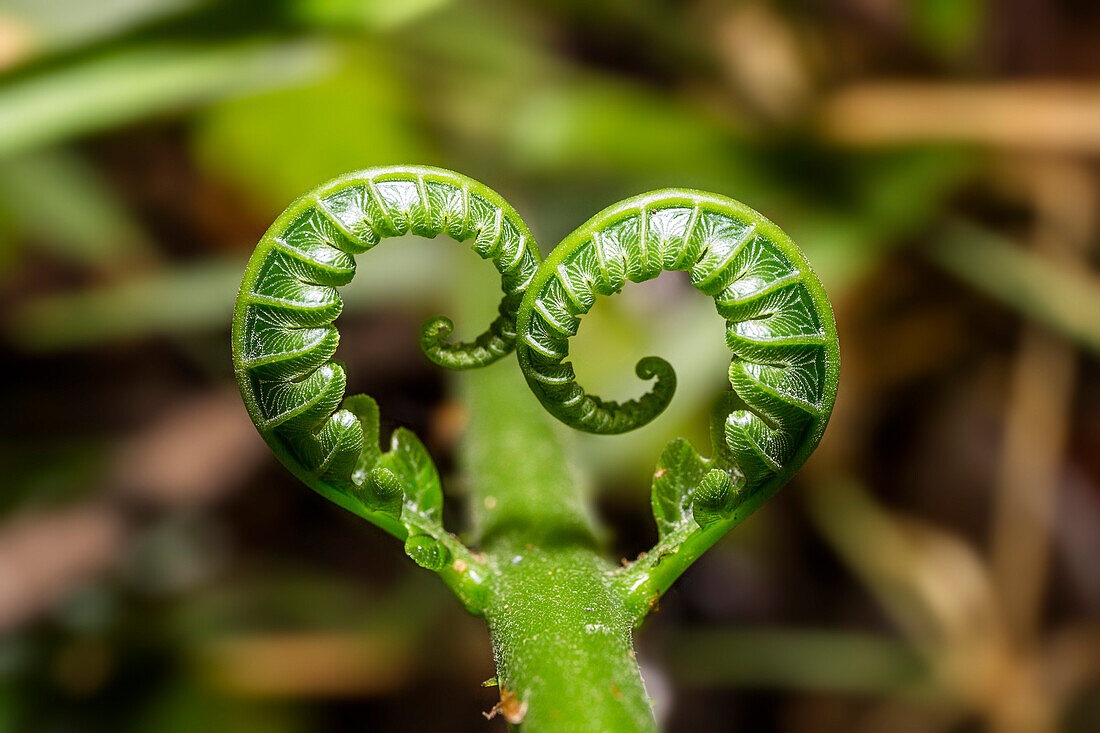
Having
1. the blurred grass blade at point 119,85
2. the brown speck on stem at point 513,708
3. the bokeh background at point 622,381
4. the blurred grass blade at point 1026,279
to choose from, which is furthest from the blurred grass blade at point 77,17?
the blurred grass blade at point 1026,279

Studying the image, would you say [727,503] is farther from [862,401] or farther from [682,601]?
[862,401]

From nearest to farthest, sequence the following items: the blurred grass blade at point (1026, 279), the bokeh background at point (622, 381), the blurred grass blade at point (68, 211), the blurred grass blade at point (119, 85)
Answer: the blurred grass blade at point (119, 85) → the bokeh background at point (622, 381) → the blurred grass blade at point (1026, 279) → the blurred grass blade at point (68, 211)

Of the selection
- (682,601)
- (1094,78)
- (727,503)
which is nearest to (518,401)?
(727,503)

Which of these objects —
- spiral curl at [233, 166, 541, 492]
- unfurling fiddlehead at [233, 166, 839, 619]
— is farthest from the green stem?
Result: spiral curl at [233, 166, 541, 492]

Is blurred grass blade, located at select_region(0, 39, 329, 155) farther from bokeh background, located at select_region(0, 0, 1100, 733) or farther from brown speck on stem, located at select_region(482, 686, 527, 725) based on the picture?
brown speck on stem, located at select_region(482, 686, 527, 725)

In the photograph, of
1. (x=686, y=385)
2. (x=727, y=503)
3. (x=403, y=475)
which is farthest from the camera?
(x=686, y=385)

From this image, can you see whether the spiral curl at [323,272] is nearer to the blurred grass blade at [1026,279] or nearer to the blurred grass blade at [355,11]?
the blurred grass blade at [355,11]

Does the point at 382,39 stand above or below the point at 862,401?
above
